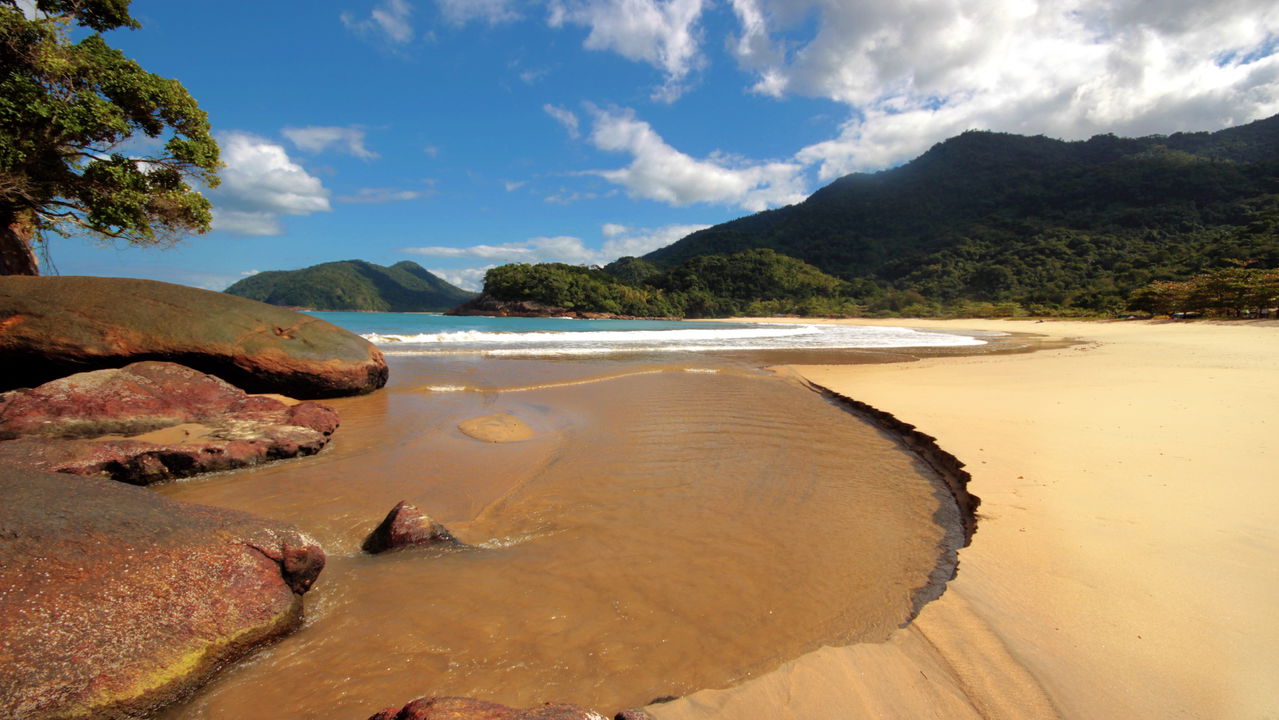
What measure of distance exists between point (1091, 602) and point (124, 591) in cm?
493

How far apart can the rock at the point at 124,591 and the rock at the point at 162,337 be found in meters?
5.53

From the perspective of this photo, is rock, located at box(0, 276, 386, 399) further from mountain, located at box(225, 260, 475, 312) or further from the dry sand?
mountain, located at box(225, 260, 475, 312)

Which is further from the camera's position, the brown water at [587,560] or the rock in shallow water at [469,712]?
the brown water at [587,560]

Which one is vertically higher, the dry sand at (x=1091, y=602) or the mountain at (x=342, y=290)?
the mountain at (x=342, y=290)

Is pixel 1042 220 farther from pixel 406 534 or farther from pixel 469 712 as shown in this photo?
pixel 469 712

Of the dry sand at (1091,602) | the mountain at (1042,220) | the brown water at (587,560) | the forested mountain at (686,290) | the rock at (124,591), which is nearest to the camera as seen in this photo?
the rock at (124,591)

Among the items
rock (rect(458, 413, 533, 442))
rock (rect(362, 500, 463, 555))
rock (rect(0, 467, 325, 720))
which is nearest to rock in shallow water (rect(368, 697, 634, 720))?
rock (rect(0, 467, 325, 720))

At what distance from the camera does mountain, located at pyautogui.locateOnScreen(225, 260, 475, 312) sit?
135 m

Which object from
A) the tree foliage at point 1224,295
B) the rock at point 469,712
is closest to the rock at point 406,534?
the rock at point 469,712

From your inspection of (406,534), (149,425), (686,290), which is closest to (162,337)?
(149,425)

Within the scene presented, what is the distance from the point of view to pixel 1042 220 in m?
106

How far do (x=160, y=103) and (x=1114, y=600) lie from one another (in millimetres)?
15936

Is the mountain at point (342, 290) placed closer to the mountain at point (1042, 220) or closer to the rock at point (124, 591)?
the mountain at point (1042, 220)

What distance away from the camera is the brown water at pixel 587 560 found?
7.63 feet
